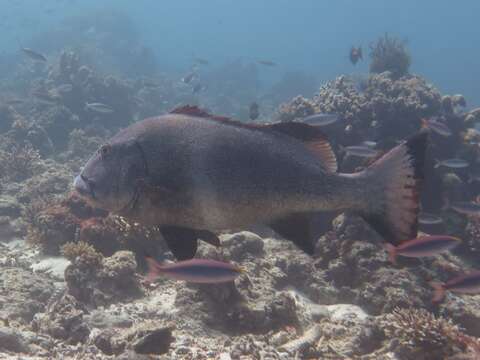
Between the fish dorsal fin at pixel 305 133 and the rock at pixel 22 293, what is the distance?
385 centimetres

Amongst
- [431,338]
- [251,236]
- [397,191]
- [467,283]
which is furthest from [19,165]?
[397,191]

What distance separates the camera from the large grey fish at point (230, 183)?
2.39 m

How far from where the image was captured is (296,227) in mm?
2576

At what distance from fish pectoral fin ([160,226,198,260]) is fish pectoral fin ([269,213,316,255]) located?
1.77ft

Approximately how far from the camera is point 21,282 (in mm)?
5641

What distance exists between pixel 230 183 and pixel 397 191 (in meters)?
1.05

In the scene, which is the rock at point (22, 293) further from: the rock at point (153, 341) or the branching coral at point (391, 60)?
the branching coral at point (391, 60)

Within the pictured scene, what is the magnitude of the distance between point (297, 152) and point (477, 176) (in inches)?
349

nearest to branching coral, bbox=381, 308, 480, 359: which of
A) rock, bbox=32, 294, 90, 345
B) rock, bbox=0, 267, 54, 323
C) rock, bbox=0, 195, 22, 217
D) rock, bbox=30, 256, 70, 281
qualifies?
rock, bbox=32, 294, 90, 345

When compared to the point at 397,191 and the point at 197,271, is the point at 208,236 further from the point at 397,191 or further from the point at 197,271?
the point at 197,271

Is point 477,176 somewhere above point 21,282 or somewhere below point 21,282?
above

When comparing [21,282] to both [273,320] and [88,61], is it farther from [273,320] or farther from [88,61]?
[88,61]

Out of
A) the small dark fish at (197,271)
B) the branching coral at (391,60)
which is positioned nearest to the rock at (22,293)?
the small dark fish at (197,271)

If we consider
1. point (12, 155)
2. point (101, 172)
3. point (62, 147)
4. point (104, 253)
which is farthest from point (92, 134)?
point (101, 172)
